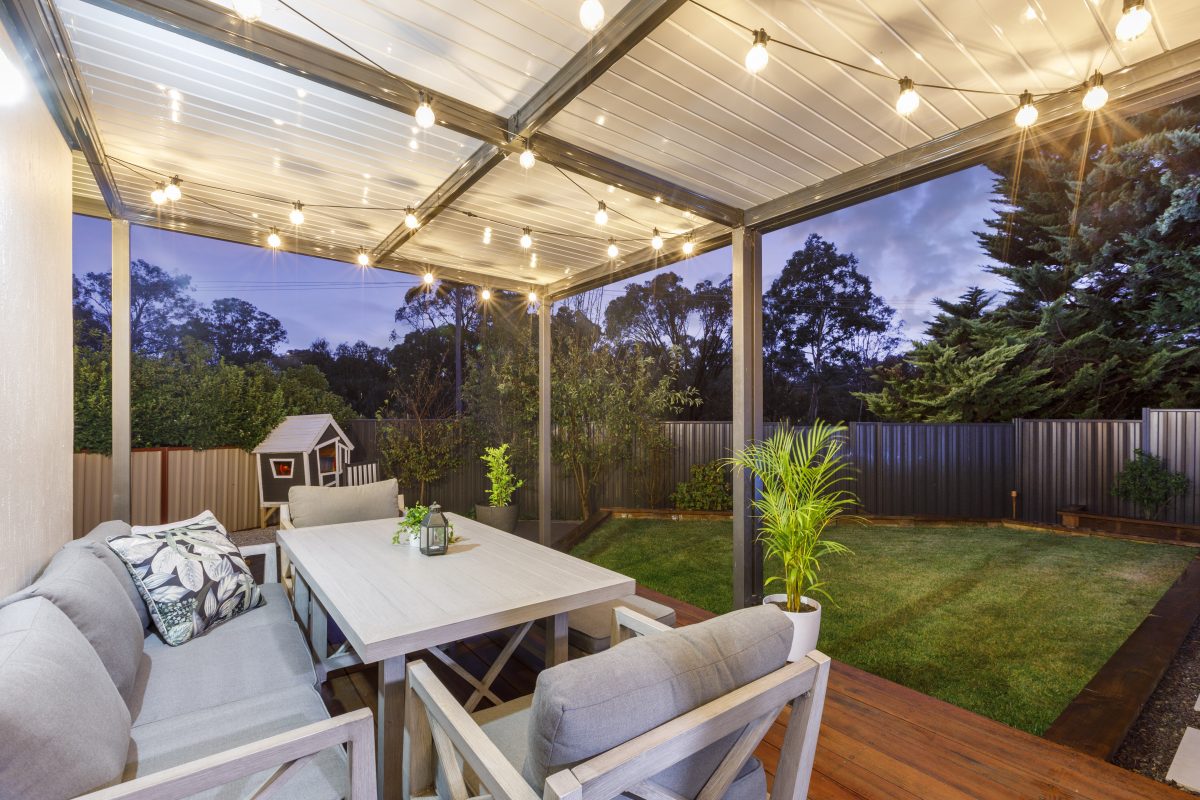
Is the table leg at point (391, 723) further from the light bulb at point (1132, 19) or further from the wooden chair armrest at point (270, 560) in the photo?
the light bulb at point (1132, 19)

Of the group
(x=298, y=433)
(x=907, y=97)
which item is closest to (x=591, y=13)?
(x=907, y=97)

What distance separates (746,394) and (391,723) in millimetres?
2657

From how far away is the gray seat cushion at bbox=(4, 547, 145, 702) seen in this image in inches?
57.4

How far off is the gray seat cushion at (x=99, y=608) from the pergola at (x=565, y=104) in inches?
66.3

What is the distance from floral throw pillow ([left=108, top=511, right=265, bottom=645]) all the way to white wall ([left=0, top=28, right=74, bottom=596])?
283 mm

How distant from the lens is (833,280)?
37.1ft

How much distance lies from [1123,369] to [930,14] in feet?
28.3

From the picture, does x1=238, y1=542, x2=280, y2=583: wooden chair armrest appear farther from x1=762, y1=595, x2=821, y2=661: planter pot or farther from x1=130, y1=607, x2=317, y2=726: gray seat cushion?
x1=762, y1=595, x2=821, y2=661: planter pot

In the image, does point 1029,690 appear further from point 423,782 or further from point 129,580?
point 129,580

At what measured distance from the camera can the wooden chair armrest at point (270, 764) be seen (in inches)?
35.3

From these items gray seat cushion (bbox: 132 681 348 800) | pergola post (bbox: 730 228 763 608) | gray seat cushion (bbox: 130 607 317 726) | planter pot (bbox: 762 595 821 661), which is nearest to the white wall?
gray seat cushion (bbox: 130 607 317 726)

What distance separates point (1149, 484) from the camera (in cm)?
552

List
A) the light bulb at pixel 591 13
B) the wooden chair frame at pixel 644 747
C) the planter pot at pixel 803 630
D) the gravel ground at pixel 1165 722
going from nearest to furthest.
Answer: the wooden chair frame at pixel 644 747
the light bulb at pixel 591 13
the gravel ground at pixel 1165 722
the planter pot at pixel 803 630

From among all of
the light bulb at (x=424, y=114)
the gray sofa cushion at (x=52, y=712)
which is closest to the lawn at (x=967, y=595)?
the gray sofa cushion at (x=52, y=712)
